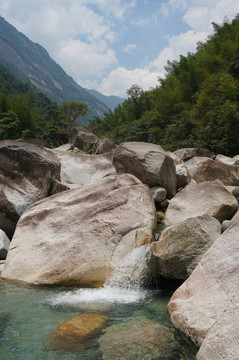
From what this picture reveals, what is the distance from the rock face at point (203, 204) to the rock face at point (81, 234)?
1864mm

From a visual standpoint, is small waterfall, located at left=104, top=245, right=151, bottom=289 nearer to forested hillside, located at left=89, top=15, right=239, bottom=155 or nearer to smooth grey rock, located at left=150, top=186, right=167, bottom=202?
smooth grey rock, located at left=150, top=186, right=167, bottom=202

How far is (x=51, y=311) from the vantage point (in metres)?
4.71

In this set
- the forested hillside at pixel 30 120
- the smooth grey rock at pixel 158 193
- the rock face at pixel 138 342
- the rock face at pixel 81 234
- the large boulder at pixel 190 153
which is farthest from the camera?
the forested hillside at pixel 30 120

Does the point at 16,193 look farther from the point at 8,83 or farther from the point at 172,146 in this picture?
the point at 8,83

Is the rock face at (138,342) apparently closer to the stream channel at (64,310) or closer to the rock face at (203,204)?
the stream channel at (64,310)

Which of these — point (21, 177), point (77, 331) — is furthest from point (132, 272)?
point (21, 177)

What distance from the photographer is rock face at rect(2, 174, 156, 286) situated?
19.3 ft

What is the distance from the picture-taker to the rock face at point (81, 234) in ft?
19.3

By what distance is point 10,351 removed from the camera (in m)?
3.60

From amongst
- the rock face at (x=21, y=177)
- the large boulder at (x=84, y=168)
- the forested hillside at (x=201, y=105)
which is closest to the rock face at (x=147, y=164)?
the large boulder at (x=84, y=168)

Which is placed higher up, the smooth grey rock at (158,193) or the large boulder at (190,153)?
the large boulder at (190,153)

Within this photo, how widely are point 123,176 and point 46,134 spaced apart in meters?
40.8

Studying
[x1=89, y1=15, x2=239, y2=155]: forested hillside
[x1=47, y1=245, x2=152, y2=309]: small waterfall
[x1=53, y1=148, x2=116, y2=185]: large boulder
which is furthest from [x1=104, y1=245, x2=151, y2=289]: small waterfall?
[x1=89, y1=15, x2=239, y2=155]: forested hillside

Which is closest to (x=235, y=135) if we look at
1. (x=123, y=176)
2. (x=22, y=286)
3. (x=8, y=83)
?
(x=123, y=176)
